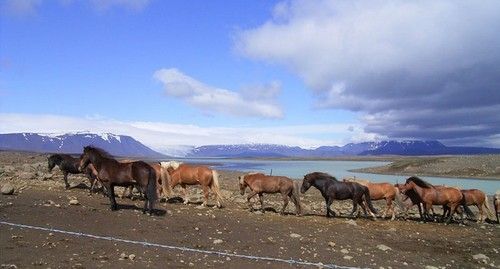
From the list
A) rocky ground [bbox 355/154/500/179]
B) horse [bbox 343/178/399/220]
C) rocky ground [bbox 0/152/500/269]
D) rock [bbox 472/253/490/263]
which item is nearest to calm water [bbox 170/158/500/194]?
rocky ground [bbox 355/154/500/179]

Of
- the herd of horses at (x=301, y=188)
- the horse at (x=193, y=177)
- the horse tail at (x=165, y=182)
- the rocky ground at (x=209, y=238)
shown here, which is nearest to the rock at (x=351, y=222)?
the rocky ground at (x=209, y=238)

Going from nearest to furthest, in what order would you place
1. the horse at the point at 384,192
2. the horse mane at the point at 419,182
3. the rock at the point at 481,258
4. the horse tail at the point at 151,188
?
1. the rock at the point at 481,258
2. the horse tail at the point at 151,188
3. the horse mane at the point at 419,182
4. the horse at the point at 384,192

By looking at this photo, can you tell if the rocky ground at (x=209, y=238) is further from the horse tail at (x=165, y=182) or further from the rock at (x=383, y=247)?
the horse tail at (x=165, y=182)

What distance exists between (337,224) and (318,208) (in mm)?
6331

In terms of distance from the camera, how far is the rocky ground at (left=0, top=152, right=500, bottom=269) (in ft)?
33.4

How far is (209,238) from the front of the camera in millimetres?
12656

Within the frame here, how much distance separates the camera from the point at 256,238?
13320 mm

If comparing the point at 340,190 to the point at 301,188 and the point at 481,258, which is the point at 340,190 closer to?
the point at 301,188

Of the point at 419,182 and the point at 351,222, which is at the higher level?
the point at 419,182

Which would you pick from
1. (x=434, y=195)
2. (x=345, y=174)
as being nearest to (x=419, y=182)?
(x=434, y=195)

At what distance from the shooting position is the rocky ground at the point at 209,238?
10.2 metres

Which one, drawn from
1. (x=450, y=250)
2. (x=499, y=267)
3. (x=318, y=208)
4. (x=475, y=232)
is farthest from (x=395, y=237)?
(x=318, y=208)

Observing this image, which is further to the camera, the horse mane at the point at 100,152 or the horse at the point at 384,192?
the horse at the point at 384,192

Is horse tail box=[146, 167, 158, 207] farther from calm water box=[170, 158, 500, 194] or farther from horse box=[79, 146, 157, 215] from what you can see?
calm water box=[170, 158, 500, 194]
